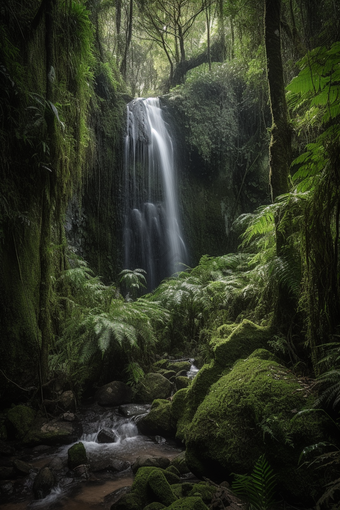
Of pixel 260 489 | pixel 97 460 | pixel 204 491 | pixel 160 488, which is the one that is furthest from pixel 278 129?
pixel 97 460

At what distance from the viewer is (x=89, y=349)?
469cm

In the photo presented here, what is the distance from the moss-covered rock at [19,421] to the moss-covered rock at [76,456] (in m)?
0.77

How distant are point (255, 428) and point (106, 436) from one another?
7.21 ft

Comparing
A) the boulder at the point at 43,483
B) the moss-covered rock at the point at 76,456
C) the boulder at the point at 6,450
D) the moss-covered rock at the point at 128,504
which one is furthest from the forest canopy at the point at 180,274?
the moss-covered rock at the point at 128,504

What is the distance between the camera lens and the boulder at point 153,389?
4605 mm

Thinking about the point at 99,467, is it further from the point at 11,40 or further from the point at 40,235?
the point at 11,40

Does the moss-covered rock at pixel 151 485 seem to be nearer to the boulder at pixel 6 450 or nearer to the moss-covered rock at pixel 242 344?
the moss-covered rock at pixel 242 344

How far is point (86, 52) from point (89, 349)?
546 cm

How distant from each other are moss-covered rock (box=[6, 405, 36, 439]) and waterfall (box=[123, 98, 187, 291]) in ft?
23.1

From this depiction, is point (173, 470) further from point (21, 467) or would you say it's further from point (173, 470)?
point (21, 467)

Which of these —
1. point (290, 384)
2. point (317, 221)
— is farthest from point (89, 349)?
point (317, 221)

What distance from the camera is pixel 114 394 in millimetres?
4621

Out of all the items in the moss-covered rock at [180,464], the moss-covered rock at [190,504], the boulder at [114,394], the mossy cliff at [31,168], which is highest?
the mossy cliff at [31,168]

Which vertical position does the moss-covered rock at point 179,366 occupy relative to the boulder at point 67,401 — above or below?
below
